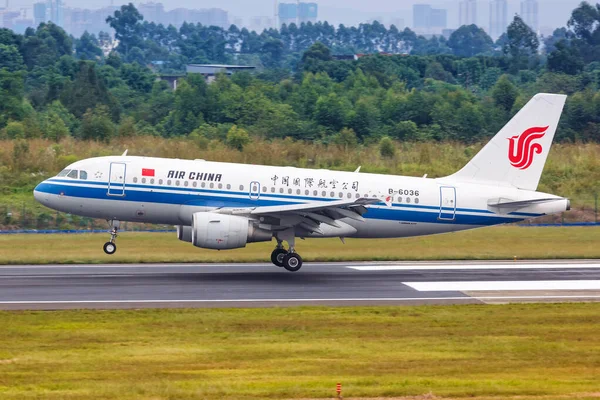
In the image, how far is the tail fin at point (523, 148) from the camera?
124 ft

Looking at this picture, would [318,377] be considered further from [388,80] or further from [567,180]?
[388,80]

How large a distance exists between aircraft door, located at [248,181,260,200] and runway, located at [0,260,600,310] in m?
2.67

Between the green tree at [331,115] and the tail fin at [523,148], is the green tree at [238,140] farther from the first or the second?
the tail fin at [523,148]

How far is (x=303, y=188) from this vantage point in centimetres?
3612

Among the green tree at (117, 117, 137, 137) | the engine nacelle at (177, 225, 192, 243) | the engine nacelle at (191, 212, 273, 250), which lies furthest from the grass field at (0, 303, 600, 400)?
the green tree at (117, 117, 137, 137)

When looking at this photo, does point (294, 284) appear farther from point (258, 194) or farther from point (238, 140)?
point (238, 140)

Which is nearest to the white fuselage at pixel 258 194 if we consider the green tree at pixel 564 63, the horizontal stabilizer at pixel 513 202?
the horizontal stabilizer at pixel 513 202

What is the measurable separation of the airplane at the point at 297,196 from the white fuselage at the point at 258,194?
1.3 inches

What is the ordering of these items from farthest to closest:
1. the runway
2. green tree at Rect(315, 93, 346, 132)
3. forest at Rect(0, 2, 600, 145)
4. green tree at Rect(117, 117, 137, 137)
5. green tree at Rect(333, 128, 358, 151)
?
1. green tree at Rect(315, 93, 346, 132)
2. forest at Rect(0, 2, 600, 145)
3. green tree at Rect(333, 128, 358, 151)
4. green tree at Rect(117, 117, 137, 137)
5. the runway

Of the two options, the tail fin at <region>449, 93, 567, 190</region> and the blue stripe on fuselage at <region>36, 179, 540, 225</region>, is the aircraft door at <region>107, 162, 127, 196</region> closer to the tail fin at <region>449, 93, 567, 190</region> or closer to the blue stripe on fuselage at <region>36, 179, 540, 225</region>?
the blue stripe on fuselage at <region>36, 179, 540, 225</region>

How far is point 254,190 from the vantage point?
35.6 metres

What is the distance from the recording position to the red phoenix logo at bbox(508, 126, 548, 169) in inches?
1487

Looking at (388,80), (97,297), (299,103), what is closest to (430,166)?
(299,103)

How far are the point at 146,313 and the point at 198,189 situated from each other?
28.6ft
